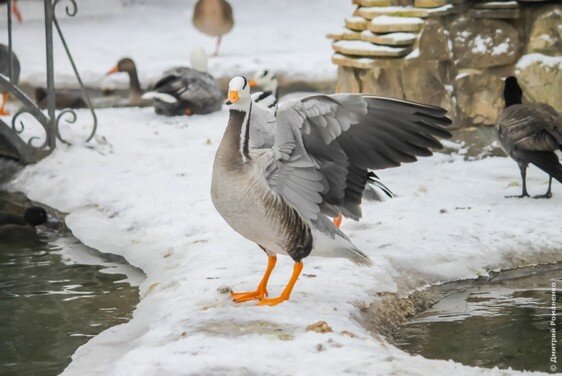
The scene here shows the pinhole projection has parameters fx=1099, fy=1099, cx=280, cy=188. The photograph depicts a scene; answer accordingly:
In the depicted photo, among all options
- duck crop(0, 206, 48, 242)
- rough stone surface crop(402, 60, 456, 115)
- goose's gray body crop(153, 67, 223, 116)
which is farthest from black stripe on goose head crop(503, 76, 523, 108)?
goose's gray body crop(153, 67, 223, 116)

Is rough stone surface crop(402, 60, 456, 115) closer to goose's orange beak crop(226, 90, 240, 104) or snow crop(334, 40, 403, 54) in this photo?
snow crop(334, 40, 403, 54)

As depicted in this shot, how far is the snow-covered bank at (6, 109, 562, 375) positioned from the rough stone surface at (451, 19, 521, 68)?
3.05 feet

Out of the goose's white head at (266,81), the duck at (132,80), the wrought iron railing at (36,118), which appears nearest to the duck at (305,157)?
the wrought iron railing at (36,118)

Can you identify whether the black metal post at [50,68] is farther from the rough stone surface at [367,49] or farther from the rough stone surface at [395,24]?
the rough stone surface at [395,24]

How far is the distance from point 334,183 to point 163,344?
1324mm

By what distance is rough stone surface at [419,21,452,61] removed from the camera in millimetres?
10227

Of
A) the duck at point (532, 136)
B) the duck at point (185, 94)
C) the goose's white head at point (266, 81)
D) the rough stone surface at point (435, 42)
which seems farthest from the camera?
the duck at point (185, 94)

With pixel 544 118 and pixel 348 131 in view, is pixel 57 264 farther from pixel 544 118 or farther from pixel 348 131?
pixel 544 118

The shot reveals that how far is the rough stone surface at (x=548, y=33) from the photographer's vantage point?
32.7ft

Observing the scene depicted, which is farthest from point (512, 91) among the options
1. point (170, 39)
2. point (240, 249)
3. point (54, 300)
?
point (170, 39)

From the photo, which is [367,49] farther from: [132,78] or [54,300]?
[132,78]

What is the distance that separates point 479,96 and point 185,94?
3823 mm

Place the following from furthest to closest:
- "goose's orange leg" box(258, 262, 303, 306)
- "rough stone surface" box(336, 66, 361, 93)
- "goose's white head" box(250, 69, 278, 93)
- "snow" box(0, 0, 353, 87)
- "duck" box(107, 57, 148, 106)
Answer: "snow" box(0, 0, 353, 87), "duck" box(107, 57, 148, 106), "goose's white head" box(250, 69, 278, 93), "rough stone surface" box(336, 66, 361, 93), "goose's orange leg" box(258, 262, 303, 306)

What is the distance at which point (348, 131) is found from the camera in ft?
19.9
